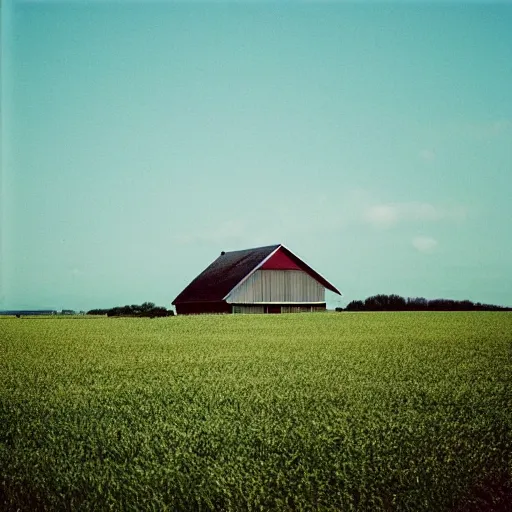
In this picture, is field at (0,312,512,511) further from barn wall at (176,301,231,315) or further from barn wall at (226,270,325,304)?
barn wall at (176,301,231,315)

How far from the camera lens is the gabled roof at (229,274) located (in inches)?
1298

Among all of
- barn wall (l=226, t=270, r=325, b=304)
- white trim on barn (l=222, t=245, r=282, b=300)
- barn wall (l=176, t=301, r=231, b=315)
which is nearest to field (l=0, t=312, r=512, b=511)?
white trim on barn (l=222, t=245, r=282, b=300)

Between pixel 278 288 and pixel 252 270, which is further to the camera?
pixel 278 288

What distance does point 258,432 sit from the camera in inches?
218

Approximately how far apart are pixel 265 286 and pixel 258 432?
2756cm

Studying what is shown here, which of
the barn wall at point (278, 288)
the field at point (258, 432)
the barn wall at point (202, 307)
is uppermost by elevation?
the barn wall at point (278, 288)

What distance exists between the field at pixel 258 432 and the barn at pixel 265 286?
22.0 metres

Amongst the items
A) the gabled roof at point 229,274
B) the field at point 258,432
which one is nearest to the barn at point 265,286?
the gabled roof at point 229,274

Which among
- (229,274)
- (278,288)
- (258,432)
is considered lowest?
(258,432)

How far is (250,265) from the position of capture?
33.5 metres

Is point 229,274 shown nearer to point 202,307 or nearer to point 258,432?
point 202,307

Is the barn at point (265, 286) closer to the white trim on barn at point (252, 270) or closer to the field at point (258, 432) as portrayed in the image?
the white trim on barn at point (252, 270)

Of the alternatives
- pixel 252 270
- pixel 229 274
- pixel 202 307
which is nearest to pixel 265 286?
pixel 252 270

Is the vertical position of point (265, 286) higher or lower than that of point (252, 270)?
lower
